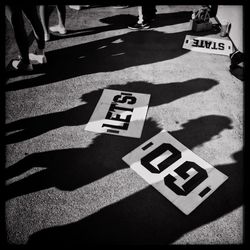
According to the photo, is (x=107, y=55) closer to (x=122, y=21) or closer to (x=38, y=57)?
(x=38, y=57)

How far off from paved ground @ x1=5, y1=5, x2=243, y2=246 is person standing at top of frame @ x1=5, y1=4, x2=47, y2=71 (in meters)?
0.15

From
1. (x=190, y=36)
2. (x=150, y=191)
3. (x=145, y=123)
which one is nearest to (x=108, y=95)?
(x=145, y=123)

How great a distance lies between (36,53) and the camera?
3102 mm

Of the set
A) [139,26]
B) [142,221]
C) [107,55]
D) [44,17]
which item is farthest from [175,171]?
[44,17]

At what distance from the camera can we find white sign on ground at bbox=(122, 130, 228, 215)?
5.79 feet

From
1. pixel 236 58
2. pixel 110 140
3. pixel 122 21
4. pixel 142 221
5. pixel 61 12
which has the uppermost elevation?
pixel 61 12

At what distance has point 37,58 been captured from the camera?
3.05 m

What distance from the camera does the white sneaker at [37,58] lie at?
303 cm

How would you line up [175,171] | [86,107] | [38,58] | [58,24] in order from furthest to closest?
1. [58,24]
2. [38,58]
3. [86,107]
4. [175,171]

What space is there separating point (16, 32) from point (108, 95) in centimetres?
130

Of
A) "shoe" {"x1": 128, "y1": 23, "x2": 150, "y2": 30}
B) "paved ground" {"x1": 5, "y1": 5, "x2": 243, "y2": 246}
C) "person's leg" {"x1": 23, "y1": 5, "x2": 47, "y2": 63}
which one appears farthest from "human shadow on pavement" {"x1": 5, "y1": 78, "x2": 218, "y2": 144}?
"shoe" {"x1": 128, "y1": 23, "x2": 150, "y2": 30}

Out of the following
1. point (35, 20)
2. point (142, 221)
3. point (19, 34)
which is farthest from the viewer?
point (35, 20)

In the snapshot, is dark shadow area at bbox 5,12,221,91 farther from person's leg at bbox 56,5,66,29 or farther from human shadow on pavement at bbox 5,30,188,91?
person's leg at bbox 56,5,66,29

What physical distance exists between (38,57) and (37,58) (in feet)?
0.07
